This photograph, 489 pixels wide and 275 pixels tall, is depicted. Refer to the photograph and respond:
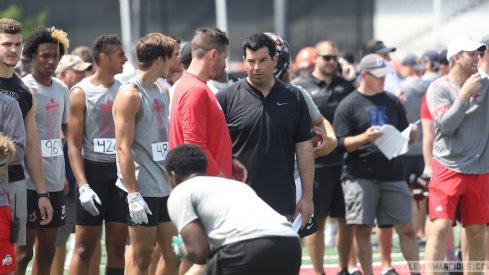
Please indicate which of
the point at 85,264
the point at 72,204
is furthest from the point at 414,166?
the point at 85,264

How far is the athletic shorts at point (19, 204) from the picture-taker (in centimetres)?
752

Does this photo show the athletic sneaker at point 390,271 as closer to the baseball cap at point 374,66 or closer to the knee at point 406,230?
the knee at point 406,230

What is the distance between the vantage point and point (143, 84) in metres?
8.34

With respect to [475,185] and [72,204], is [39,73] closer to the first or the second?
[72,204]

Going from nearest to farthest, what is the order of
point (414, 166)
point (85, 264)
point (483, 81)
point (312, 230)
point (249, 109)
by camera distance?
point (249, 109), point (312, 230), point (85, 264), point (483, 81), point (414, 166)

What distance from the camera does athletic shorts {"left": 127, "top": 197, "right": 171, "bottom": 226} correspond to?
820 centimetres

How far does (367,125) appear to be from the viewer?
10.4m

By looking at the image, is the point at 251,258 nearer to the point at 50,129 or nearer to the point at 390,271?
the point at 50,129

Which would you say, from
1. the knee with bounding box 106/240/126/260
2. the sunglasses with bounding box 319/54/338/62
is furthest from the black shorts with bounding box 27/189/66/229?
the sunglasses with bounding box 319/54/338/62

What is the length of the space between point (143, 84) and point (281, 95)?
119 centimetres

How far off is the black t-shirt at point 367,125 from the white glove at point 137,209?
290 centimetres

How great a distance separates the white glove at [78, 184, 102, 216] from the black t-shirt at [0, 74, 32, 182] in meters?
0.81

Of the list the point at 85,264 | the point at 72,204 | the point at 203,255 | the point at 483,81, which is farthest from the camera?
the point at 72,204

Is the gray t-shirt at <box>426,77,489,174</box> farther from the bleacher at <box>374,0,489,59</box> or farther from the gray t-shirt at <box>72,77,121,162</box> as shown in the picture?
the bleacher at <box>374,0,489,59</box>
